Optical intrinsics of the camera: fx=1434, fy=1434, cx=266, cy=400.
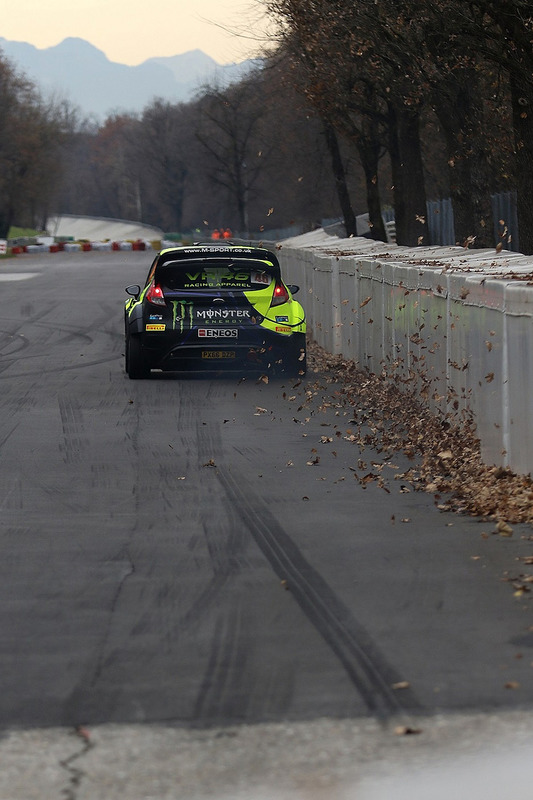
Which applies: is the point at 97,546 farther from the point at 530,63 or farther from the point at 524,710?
the point at 530,63

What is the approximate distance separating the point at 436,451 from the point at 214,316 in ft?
21.0

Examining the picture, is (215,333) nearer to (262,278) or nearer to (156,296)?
(156,296)

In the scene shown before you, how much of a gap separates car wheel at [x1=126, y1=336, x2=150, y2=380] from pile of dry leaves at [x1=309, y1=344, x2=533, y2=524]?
8.12 feet

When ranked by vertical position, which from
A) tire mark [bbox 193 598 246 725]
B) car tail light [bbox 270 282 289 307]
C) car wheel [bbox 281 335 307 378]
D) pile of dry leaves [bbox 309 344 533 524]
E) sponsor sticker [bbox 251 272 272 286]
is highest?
sponsor sticker [bbox 251 272 272 286]

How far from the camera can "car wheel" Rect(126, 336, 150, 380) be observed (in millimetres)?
17766

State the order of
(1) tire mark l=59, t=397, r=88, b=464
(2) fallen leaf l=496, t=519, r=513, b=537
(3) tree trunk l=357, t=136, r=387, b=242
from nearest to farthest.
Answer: (2) fallen leaf l=496, t=519, r=513, b=537 < (1) tire mark l=59, t=397, r=88, b=464 < (3) tree trunk l=357, t=136, r=387, b=242

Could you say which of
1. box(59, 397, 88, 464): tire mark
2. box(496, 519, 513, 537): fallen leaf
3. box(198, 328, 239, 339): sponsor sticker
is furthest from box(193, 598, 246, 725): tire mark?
box(198, 328, 239, 339): sponsor sticker

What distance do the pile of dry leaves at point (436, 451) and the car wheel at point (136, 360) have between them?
2.48 m

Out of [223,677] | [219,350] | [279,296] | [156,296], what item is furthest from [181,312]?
[223,677]

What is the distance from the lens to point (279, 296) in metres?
18.0

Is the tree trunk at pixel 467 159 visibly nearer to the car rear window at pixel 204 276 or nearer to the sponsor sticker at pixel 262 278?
the sponsor sticker at pixel 262 278

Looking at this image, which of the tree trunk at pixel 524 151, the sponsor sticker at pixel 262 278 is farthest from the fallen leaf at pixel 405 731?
the tree trunk at pixel 524 151

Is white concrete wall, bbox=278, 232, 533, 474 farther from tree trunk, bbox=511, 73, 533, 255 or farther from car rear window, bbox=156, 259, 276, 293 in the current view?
tree trunk, bbox=511, 73, 533, 255

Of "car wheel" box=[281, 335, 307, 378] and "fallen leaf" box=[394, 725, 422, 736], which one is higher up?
"car wheel" box=[281, 335, 307, 378]
